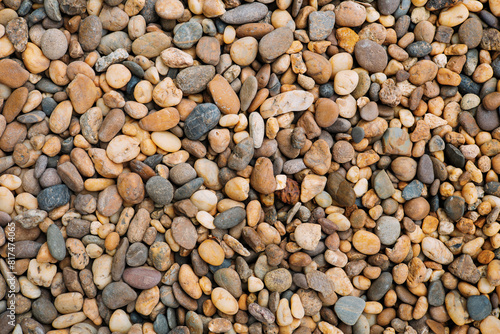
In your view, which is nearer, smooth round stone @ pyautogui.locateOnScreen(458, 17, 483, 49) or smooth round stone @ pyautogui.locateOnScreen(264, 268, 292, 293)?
smooth round stone @ pyautogui.locateOnScreen(264, 268, 292, 293)

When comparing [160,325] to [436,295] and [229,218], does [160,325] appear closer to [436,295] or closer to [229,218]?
[229,218]

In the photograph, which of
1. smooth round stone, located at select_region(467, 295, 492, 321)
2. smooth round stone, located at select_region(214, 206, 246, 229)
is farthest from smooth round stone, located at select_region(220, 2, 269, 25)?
smooth round stone, located at select_region(467, 295, 492, 321)

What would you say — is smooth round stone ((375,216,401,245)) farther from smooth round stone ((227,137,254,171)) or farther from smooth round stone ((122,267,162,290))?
smooth round stone ((122,267,162,290))

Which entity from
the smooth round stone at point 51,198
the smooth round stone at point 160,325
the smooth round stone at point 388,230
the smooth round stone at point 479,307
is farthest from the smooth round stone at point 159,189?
the smooth round stone at point 479,307

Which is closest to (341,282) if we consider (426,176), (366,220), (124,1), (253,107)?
(366,220)

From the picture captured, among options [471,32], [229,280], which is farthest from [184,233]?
[471,32]
